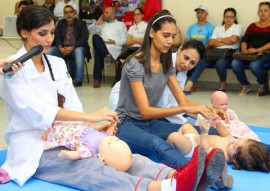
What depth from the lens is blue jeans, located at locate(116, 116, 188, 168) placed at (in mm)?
2397

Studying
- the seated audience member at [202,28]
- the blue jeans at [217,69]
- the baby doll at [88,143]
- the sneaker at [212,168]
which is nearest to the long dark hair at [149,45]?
the baby doll at [88,143]

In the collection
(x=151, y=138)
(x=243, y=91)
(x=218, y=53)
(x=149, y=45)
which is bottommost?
(x=243, y=91)

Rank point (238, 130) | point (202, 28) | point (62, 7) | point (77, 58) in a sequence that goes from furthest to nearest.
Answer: point (62, 7)
point (77, 58)
point (202, 28)
point (238, 130)

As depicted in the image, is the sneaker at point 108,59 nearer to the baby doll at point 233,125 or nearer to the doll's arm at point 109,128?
the baby doll at point 233,125

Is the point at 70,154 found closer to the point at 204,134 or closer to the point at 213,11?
the point at 204,134

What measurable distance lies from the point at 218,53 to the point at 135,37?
1.55 meters

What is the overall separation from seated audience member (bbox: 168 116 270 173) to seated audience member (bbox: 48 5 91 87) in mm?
4549

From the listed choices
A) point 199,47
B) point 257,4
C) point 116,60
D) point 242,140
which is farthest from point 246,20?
point 242,140

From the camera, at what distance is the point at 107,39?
7449 mm

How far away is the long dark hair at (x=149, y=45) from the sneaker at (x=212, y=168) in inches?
38.5

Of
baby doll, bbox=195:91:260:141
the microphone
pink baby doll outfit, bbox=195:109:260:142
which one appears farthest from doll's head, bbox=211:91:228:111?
the microphone

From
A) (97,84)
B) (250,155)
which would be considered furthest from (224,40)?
(250,155)

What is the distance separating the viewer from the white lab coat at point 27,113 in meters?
2.18

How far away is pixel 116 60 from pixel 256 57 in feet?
7.77
